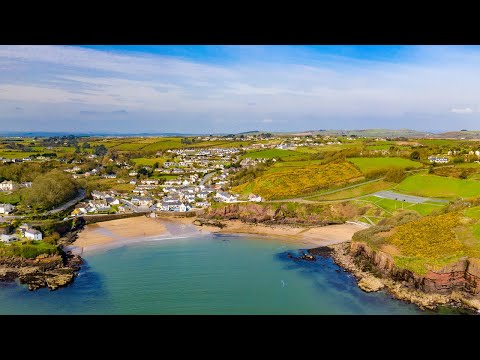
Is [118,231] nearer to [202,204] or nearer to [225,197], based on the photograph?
[202,204]

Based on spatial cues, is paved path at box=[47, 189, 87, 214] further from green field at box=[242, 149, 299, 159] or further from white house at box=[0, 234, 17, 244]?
green field at box=[242, 149, 299, 159]

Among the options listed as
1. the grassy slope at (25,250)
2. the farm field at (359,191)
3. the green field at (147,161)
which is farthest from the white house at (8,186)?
the farm field at (359,191)

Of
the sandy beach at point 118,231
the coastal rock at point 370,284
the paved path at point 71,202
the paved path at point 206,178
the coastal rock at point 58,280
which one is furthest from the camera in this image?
the paved path at point 206,178

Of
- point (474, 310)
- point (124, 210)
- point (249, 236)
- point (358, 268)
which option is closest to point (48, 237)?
point (124, 210)

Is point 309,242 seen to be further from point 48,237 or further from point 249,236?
point 48,237

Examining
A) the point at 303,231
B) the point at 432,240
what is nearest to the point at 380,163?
the point at 303,231

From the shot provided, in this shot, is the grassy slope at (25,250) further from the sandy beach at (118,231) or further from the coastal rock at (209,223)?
the coastal rock at (209,223)
